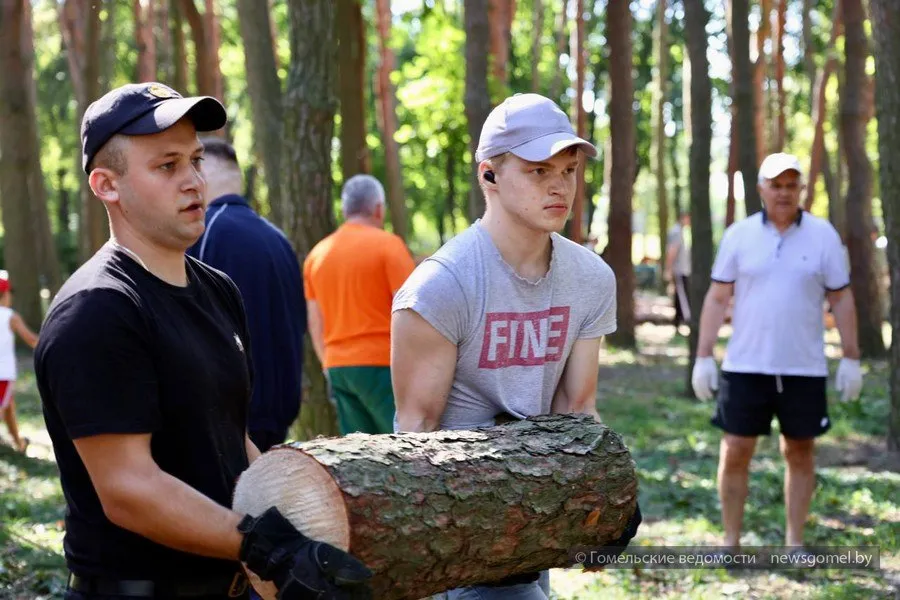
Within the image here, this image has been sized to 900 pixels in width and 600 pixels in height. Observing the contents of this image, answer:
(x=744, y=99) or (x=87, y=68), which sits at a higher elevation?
(x=87, y=68)

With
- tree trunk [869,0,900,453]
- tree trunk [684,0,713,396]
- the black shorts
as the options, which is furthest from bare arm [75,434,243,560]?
tree trunk [684,0,713,396]

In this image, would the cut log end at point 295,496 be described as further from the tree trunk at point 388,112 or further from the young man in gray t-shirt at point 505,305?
the tree trunk at point 388,112

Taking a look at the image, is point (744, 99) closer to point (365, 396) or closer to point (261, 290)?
point (365, 396)

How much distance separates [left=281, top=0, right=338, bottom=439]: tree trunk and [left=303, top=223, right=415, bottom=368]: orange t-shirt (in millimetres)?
719

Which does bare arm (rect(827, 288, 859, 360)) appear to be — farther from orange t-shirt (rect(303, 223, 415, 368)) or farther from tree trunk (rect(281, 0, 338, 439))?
tree trunk (rect(281, 0, 338, 439))

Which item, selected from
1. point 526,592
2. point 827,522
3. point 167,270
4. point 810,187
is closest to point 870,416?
point 827,522

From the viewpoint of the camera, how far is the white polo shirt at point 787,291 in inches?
263

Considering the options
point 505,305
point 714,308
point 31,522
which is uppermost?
point 505,305

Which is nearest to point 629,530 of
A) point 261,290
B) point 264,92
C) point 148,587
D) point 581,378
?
point 581,378

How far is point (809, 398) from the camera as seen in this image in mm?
6668

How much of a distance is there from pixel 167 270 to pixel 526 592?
147 cm

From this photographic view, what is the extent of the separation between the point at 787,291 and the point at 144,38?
17797mm

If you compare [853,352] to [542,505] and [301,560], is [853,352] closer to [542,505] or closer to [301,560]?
[542,505]

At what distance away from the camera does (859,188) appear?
15.9 metres
